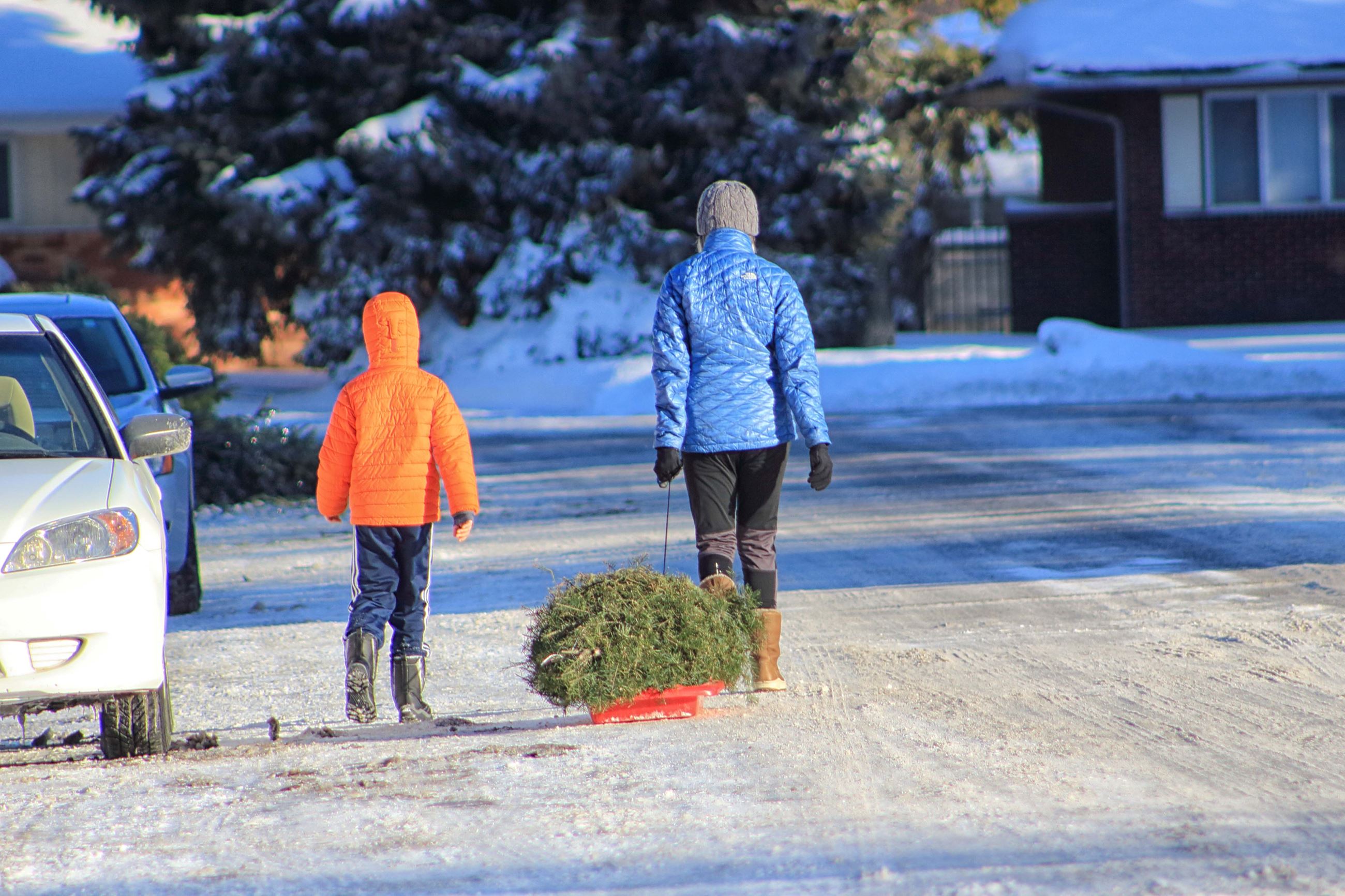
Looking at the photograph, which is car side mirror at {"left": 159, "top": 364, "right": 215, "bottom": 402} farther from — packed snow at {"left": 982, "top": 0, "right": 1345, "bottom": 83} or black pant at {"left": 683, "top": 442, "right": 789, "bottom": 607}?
packed snow at {"left": 982, "top": 0, "right": 1345, "bottom": 83}

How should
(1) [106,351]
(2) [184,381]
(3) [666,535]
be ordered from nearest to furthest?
(3) [666,535] < (2) [184,381] < (1) [106,351]

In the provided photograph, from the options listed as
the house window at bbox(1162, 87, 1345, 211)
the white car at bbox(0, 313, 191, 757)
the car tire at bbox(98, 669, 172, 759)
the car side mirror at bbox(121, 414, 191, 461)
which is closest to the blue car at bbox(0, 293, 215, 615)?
the car side mirror at bbox(121, 414, 191, 461)

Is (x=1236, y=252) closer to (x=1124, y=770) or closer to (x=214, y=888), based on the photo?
(x=1124, y=770)

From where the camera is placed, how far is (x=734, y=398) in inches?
229

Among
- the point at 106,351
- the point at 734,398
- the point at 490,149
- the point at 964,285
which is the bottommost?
the point at 734,398

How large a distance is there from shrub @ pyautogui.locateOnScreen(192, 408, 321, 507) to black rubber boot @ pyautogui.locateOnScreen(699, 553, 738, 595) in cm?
715

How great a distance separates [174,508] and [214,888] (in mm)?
4554

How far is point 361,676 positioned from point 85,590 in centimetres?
107

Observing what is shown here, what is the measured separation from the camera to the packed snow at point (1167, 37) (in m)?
23.1

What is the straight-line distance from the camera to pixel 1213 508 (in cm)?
976

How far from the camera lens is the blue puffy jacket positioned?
582 cm

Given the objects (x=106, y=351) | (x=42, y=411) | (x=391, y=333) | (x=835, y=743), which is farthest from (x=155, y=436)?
(x=106, y=351)

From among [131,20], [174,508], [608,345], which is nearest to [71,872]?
[174,508]

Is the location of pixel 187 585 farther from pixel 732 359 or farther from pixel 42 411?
pixel 732 359
